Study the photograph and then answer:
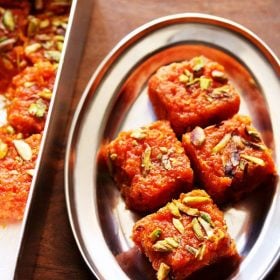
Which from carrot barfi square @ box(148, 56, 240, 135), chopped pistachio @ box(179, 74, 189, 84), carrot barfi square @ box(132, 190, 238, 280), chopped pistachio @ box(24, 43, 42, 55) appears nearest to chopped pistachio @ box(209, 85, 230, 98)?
carrot barfi square @ box(148, 56, 240, 135)

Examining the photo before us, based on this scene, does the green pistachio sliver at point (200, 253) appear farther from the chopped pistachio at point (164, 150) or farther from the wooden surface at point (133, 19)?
the wooden surface at point (133, 19)

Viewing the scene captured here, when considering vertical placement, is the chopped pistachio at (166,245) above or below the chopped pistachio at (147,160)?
below

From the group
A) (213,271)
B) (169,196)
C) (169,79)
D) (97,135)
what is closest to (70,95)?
(97,135)

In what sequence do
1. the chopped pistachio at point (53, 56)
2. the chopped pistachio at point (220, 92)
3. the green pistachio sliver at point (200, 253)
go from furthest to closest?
the chopped pistachio at point (53, 56)
the chopped pistachio at point (220, 92)
the green pistachio sliver at point (200, 253)

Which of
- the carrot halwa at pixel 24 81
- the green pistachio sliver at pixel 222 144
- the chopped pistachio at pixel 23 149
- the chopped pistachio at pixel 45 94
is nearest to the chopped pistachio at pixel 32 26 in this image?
the carrot halwa at pixel 24 81

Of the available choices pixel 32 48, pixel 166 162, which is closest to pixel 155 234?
pixel 166 162

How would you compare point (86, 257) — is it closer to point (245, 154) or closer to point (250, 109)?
point (245, 154)

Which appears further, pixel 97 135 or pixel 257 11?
pixel 257 11

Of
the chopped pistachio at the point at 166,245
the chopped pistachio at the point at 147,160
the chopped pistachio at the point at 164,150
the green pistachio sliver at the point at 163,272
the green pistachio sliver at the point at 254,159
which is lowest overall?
the green pistachio sliver at the point at 163,272
